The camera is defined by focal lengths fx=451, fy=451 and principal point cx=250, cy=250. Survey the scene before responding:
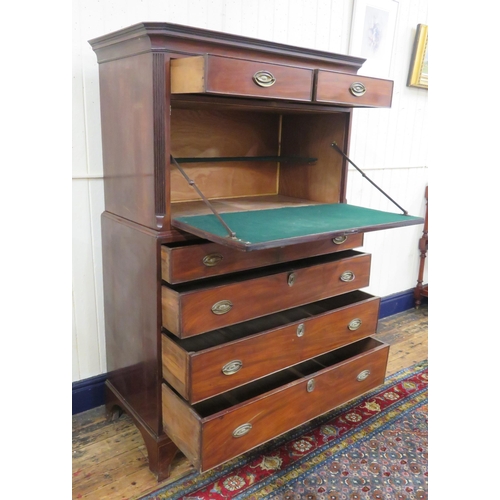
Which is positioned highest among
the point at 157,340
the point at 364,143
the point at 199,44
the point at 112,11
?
the point at 112,11

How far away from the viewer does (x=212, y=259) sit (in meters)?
1.46

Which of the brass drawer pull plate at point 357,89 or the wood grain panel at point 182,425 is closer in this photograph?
the wood grain panel at point 182,425

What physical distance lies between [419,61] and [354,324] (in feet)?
5.81

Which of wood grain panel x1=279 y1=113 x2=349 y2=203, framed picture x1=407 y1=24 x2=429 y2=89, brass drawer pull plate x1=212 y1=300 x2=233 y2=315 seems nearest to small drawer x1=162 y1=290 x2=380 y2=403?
brass drawer pull plate x1=212 y1=300 x2=233 y2=315

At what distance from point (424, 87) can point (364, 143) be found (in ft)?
2.01

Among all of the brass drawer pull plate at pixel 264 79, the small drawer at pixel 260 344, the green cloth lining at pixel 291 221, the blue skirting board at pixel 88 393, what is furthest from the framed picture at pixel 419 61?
the blue skirting board at pixel 88 393

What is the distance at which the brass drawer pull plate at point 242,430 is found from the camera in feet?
4.77

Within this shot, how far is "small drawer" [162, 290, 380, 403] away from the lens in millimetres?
1414

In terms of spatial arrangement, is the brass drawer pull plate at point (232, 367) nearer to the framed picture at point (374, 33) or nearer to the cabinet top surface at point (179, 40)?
the cabinet top surface at point (179, 40)

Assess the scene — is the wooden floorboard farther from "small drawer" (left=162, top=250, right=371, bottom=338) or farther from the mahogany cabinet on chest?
"small drawer" (left=162, top=250, right=371, bottom=338)

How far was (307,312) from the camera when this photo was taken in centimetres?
184

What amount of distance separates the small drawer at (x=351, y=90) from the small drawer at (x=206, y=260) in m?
0.54
